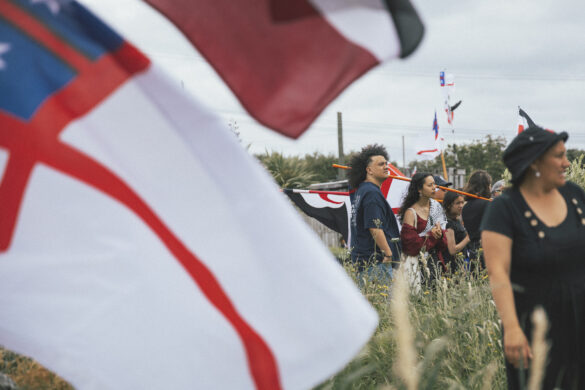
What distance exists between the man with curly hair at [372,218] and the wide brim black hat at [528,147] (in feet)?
7.12

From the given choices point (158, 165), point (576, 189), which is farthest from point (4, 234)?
point (576, 189)

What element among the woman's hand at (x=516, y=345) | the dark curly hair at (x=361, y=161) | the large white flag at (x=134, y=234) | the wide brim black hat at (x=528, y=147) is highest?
the large white flag at (x=134, y=234)

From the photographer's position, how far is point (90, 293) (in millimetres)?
1702

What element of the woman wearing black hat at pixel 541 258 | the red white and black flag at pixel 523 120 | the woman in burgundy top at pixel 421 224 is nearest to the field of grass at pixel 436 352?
the woman wearing black hat at pixel 541 258

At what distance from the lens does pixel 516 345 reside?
262cm

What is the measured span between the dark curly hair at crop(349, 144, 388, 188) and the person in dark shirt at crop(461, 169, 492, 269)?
1.03m

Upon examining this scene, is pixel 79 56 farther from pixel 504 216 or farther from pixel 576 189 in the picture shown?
pixel 576 189

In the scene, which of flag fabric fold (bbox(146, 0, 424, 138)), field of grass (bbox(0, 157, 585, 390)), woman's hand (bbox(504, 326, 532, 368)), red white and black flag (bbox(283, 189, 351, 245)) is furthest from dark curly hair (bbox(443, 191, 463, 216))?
flag fabric fold (bbox(146, 0, 424, 138))

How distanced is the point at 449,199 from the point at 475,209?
58 centimetres

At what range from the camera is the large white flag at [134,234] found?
5.48ft

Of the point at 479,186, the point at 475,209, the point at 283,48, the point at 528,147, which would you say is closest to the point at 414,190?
the point at 475,209

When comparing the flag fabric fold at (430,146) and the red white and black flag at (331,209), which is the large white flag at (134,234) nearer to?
the red white and black flag at (331,209)

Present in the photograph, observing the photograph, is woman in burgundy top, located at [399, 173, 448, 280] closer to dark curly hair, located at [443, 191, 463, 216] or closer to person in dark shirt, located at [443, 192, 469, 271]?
person in dark shirt, located at [443, 192, 469, 271]

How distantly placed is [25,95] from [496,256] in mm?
2028
